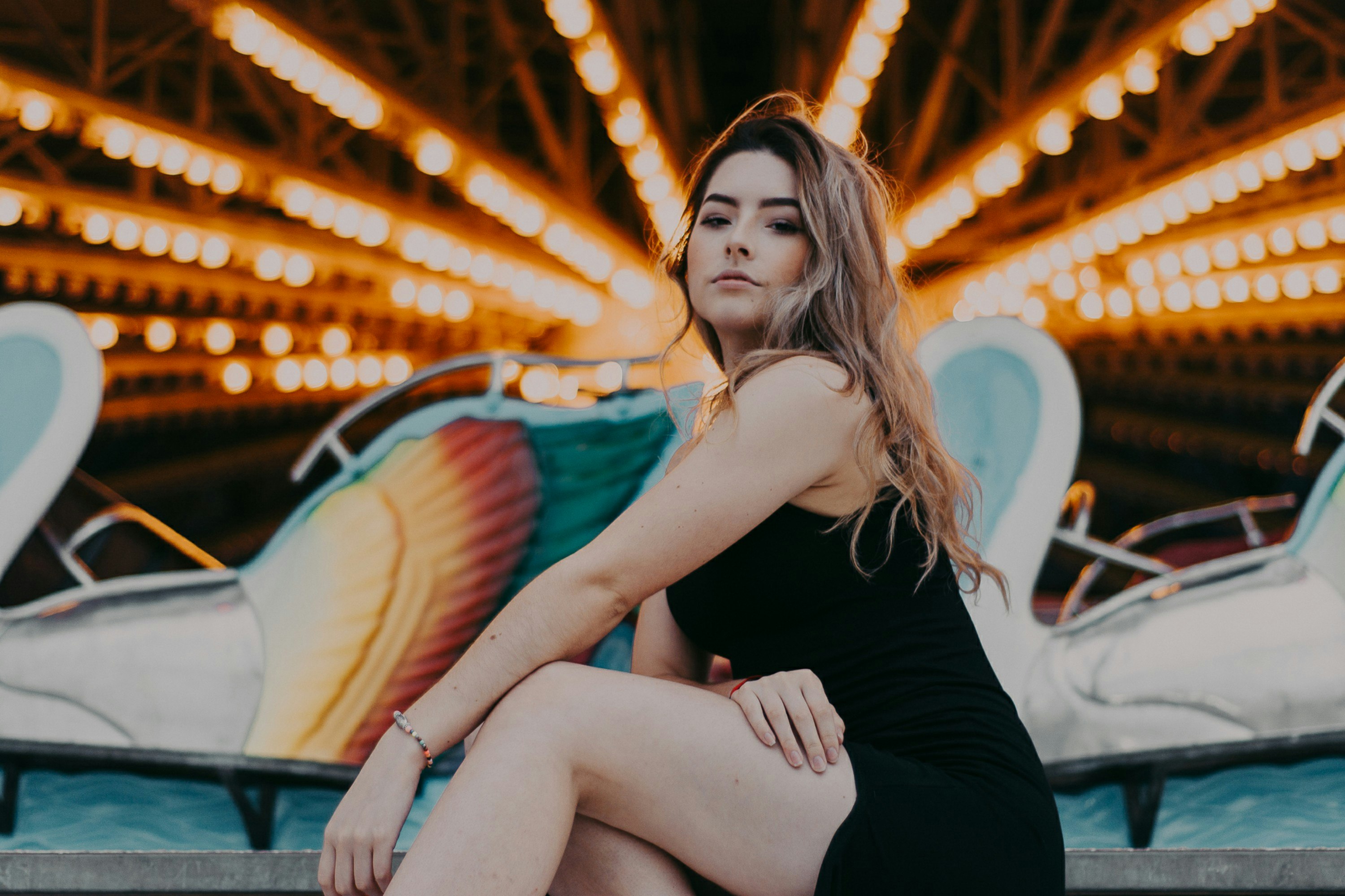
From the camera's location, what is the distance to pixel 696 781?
1025mm

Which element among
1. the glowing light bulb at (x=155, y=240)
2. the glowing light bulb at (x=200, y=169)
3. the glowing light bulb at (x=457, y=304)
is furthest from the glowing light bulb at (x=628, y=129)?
the glowing light bulb at (x=457, y=304)

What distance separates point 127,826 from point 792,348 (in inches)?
63.5

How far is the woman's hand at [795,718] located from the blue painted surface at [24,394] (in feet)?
6.05

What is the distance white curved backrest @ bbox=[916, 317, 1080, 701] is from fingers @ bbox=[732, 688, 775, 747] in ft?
3.74

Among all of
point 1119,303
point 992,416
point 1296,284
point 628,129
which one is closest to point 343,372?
point 628,129

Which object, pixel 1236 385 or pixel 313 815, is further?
pixel 1236 385

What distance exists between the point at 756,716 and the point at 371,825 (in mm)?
374

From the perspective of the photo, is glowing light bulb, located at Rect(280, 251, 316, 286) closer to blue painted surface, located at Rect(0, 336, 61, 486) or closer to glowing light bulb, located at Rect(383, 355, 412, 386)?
glowing light bulb, located at Rect(383, 355, 412, 386)

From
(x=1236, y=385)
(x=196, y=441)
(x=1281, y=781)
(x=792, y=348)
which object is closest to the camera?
(x=792, y=348)

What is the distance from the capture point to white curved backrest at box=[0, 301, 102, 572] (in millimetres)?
2240

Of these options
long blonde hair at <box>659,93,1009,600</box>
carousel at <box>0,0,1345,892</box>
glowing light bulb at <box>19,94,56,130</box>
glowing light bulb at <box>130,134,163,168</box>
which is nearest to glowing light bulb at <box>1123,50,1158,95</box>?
carousel at <box>0,0,1345,892</box>

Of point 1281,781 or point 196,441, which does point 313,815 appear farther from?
point 196,441

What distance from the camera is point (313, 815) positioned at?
2096mm

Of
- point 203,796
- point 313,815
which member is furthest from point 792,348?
point 203,796
